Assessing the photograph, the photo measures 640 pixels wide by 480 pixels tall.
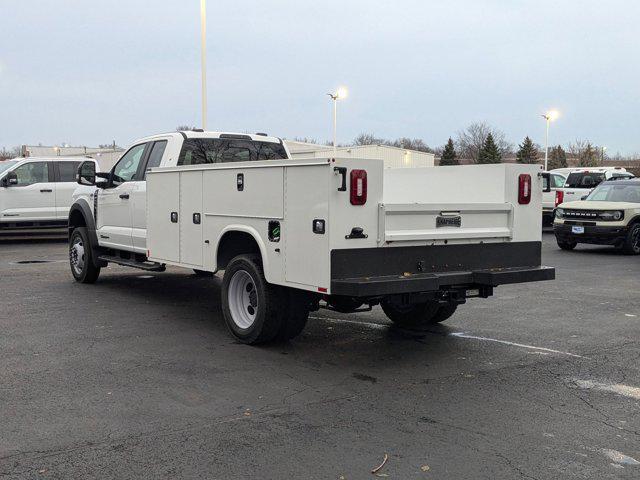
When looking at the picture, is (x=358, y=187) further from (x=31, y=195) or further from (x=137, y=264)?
(x=31, y=195)

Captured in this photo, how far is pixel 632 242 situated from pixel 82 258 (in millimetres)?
12551

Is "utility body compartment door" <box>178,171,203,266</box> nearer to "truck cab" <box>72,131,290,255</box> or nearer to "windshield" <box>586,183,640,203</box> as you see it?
"truck cab" <box>72,131,290,255</box>

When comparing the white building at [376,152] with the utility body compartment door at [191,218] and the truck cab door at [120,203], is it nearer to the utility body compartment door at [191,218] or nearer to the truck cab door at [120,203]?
the truck cab door at [120,203]

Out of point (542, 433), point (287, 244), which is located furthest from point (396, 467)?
point (287, 244)

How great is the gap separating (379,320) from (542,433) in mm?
3926

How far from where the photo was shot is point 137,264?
960cm

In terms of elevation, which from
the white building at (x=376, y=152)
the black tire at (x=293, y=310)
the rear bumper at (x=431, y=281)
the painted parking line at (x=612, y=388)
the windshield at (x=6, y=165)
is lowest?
the painted parking line at (x=612, y=388)

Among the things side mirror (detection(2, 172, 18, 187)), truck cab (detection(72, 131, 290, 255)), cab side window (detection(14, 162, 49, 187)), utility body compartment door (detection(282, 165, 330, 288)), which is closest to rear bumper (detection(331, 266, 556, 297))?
utility body compartment door (detection(282, 165, 330, 288))

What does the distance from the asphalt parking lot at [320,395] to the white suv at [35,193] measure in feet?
33.1

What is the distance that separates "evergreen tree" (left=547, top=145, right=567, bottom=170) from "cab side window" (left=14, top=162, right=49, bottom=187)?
6944cm

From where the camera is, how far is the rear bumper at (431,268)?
596cm

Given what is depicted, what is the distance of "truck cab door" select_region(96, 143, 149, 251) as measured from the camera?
9750 millimetres

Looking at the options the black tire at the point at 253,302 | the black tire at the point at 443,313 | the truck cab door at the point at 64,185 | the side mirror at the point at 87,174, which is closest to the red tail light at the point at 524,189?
the black tire at the point at 443,313

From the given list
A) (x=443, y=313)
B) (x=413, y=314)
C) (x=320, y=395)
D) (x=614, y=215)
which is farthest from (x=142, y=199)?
(x=614, y=215)
